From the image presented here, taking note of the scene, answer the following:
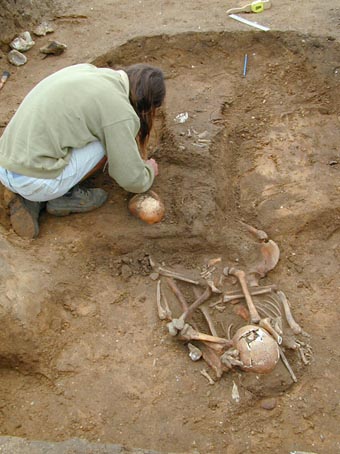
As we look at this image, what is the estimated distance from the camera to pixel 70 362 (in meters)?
3.36

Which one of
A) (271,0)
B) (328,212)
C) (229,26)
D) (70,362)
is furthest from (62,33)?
(70,362)

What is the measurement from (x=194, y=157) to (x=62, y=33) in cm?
264

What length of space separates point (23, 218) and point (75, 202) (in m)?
0.42

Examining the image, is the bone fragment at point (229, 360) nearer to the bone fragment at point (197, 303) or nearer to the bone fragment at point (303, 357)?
the bone fragment at point (197, 303)

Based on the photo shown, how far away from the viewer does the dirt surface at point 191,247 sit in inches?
125

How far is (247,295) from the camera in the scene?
3.64 m

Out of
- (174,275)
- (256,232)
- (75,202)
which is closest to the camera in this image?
(174,275)

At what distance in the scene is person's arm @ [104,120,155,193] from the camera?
11.2 feet

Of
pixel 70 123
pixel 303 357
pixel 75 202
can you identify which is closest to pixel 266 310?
pixel 303 357

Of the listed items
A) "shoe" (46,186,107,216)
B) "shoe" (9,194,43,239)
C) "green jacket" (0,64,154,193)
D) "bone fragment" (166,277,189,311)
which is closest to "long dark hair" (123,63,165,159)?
"green jacket" (0,64,154,193)

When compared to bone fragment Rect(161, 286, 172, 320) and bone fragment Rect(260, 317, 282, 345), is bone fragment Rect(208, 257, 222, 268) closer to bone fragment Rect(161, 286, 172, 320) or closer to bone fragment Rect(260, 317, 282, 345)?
bone fragment Rect(161, 286, 172, 320)

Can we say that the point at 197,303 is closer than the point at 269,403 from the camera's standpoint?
No

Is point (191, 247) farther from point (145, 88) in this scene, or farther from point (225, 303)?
point (145, 88)

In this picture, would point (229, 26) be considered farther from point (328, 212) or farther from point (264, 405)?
point (264, 405)
